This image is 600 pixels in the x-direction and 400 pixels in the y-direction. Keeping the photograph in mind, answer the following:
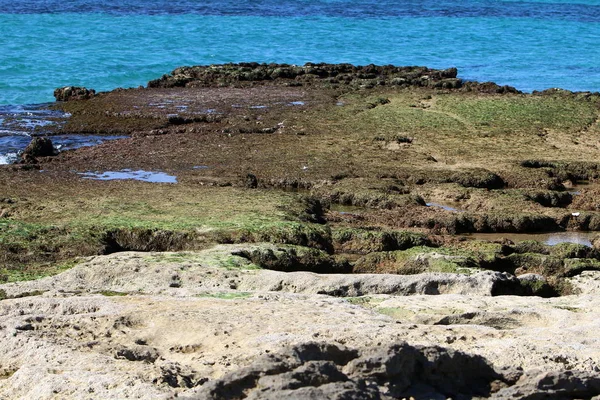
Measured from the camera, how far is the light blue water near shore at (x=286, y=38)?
48.5m

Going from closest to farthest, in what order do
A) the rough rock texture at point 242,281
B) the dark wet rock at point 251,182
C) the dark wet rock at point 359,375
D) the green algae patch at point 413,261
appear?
the dark wet rock at point 359,375 < the rough rock texture at point 242,281 < the green algae patch at point 413,261 < the dark wet rock at point 251,182

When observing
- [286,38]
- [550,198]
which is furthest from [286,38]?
[550,198]

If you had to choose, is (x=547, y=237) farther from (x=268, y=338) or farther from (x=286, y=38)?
(x=286, y=38)

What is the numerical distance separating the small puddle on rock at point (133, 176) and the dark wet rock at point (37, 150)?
2498mm

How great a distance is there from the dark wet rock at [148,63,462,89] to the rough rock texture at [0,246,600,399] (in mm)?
25481

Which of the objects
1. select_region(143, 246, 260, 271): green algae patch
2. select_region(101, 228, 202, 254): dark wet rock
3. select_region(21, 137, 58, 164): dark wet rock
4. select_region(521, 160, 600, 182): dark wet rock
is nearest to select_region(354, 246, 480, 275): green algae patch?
select_region(143, 246, 260, 271): green algae patch

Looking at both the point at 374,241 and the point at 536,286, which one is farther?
the point at 374,241

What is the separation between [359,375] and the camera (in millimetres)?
8148

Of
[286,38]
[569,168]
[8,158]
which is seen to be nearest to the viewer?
[569,168]

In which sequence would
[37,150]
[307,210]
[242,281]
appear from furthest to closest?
[37,150] < [307,210] < [242,281]

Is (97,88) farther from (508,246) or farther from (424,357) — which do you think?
(424,357)

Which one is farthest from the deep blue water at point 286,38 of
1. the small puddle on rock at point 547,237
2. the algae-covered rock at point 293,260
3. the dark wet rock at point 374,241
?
the algae-covered rock at point 293,260

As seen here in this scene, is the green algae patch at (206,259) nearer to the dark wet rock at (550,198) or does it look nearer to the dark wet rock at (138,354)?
the dark wet rock at (138,354)

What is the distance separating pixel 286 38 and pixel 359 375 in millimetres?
53721
